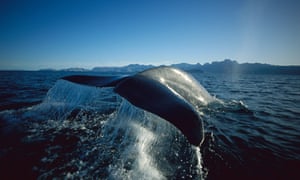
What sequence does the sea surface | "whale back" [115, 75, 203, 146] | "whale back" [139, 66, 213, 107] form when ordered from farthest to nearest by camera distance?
1. "whale back" [139, 66, 213, 107]
2. the sea surface
3. "whale back" [115, 75, 203, 146]

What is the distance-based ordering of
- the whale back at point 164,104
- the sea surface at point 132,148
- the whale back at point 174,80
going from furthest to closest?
1. the whale back at point 174,80
2. the sea surface at point 132,148
3. the whale back at point 164,104

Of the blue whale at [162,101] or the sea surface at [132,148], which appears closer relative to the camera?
the blue whale at [162,101]

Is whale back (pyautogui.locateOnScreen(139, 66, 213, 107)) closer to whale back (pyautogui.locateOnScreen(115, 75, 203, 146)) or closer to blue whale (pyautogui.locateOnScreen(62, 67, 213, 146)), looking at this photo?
blue whale (pyautogui.locateOnScreen(62, 67, 213, 146))

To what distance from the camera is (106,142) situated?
4.15 m

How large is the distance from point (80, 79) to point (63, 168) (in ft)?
5.52

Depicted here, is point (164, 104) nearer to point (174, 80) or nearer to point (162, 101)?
point (162, 101)

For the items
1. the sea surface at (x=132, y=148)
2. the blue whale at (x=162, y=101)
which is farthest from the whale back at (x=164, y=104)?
the sea surface at (x=132, y=148)

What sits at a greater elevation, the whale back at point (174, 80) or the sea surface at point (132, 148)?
the whale back at point (174, 80)

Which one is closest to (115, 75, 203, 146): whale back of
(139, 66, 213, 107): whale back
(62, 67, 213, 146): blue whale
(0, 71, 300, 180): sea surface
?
(62, 67, 213, 146): blue whale

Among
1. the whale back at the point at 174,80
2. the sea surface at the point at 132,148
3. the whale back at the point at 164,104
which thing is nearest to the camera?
the whale back at the point at 164,104

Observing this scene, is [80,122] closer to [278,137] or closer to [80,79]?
[80,79]

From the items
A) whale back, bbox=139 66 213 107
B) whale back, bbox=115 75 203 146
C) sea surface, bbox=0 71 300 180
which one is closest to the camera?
whale back, bbox=115 75 203 146

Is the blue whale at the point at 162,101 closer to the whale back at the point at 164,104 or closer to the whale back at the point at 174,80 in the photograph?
the whale back at the point at 164,104

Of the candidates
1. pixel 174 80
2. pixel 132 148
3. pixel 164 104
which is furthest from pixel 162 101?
pixel 132 148
